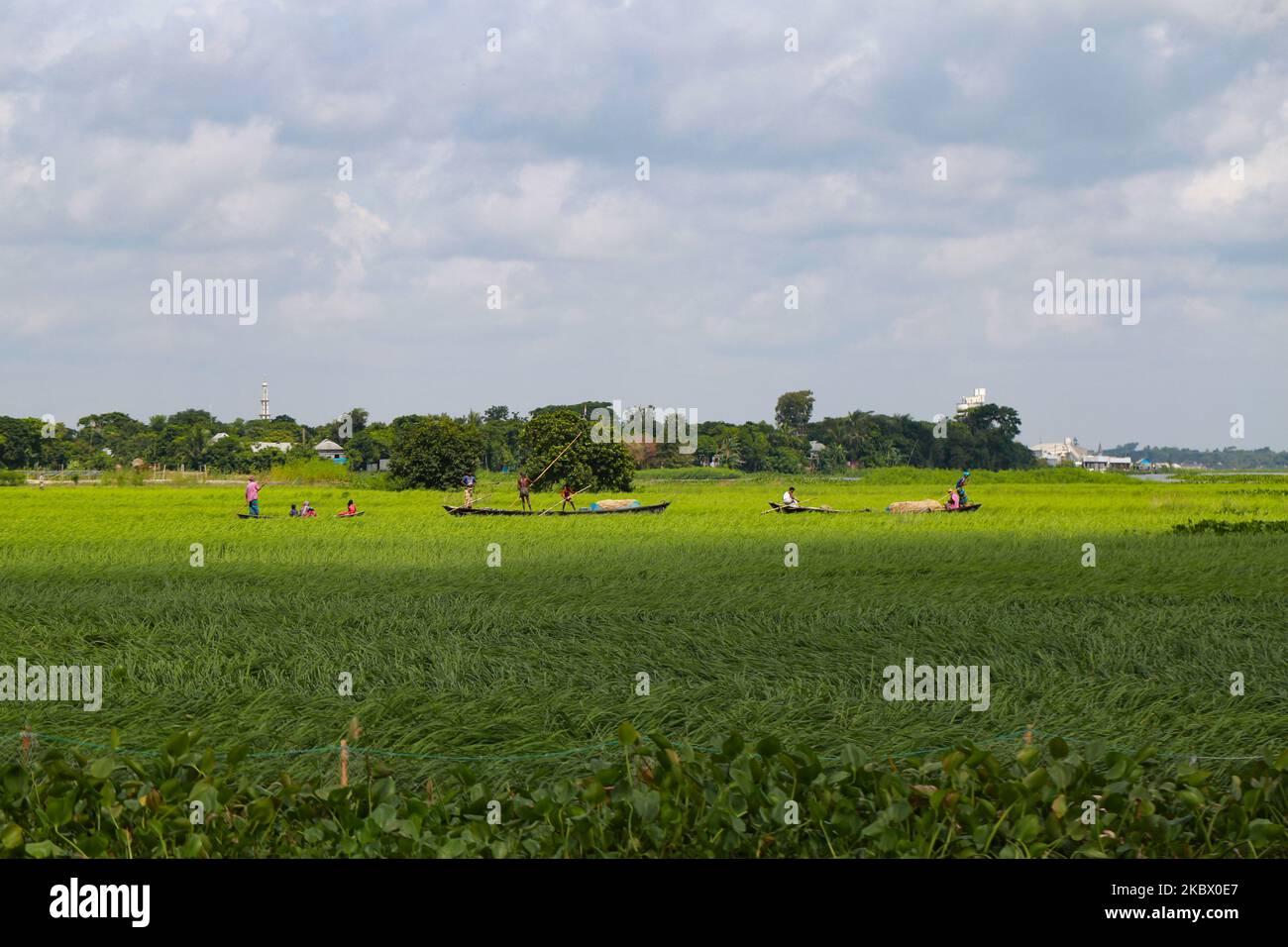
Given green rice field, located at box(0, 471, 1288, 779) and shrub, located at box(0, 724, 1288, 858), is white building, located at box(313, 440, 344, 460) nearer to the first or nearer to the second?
green rice field, located at box(0, 471, 1288, 779)

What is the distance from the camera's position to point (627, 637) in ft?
32.2

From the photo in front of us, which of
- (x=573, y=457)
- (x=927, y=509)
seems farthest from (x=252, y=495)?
(x=573, y=457)

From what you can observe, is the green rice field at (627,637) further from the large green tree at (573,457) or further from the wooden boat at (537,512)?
the large green tree at (573,457)

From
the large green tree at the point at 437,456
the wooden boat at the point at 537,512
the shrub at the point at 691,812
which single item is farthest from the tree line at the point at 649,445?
the shrub at the point at 691,812

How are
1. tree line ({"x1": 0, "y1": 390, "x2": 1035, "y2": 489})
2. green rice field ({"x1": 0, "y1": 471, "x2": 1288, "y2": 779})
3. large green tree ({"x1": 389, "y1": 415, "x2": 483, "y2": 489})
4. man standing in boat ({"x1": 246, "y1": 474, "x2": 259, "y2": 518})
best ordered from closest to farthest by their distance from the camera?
green rice field ({"x1": 0, "y1": 471, "x2": 1288, "y2": 779})
man standing in boat ({"x1": 246, "y1": 474, "x2": 259, "y2": 518})
large green tree ({"x1": 389, "y1": 415, "x2": 483, "y2": 489})
tree line ({"x1": 0, "y1": 390, "x2": 1035, "y2": 489})

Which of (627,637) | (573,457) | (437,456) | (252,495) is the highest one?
(437,456)

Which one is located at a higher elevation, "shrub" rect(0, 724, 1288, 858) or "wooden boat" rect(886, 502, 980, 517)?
"wooden boat" rect(886, 502, 980, 517)

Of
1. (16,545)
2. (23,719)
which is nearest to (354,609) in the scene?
A: (23,719)

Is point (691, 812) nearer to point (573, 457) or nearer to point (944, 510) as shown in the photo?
point (944, 510)

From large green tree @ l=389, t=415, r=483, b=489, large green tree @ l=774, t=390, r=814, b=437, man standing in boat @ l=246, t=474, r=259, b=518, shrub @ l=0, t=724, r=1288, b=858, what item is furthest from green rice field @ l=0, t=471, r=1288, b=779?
large green tree @ l=774, t=390, r=814, b=437

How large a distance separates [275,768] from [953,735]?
379 centimetres

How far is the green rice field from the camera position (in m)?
6.64

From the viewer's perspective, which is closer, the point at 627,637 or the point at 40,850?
the point at 40,850
